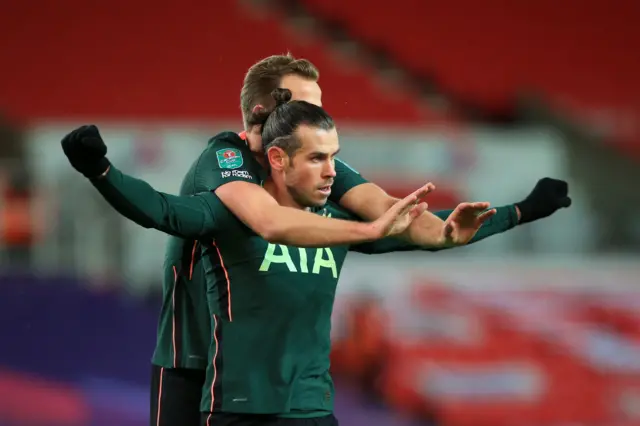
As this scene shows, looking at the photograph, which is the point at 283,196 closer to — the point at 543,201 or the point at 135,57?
the point at 543,201

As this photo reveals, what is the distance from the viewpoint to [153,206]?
8.70ft

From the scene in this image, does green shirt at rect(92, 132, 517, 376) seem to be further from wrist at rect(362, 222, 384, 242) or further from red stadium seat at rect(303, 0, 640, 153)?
red stadium seat at rect(303, 0, 640, 153)

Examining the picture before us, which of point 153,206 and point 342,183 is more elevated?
point 342,183

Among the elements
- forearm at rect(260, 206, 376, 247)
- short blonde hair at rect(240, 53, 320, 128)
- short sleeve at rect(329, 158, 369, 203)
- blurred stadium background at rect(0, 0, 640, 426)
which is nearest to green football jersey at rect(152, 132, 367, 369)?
short sleeve at rect(329, 158, 369, 203)

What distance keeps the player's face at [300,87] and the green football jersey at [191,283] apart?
0.20 metres

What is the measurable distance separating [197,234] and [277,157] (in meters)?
0.29

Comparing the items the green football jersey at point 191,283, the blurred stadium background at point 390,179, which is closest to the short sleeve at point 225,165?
the green football jersey at point 191,283

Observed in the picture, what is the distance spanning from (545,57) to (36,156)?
648cm

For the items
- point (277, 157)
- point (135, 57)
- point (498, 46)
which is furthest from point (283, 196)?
point (498, 46)

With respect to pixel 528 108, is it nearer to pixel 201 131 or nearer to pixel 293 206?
pixel 201 131

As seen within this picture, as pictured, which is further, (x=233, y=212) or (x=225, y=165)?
(x=225, y=165)

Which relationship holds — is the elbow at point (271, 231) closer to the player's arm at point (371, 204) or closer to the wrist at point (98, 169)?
the wrist at point (98, 169)

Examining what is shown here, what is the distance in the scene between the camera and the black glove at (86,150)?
248 centimetres

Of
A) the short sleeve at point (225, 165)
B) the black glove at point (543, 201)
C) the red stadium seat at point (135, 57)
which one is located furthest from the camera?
the red stadium seat at point (135, 57)
